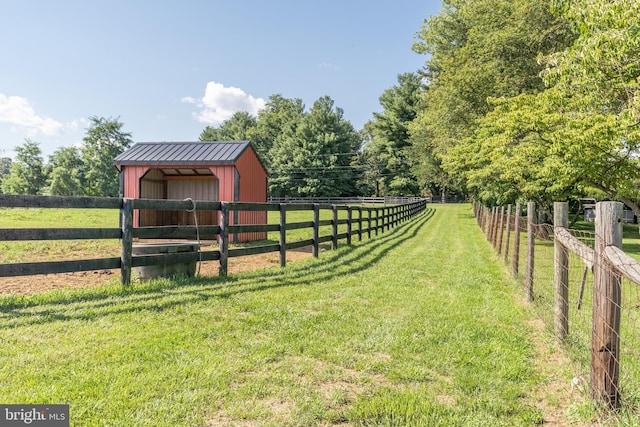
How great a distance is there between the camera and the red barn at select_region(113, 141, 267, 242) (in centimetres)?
1166

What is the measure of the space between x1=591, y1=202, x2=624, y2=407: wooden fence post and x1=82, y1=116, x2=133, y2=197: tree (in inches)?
2229

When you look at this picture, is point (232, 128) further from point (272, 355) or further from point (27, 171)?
point (272, 355)

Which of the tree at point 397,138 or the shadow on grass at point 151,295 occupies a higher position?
the tree at point 397,138

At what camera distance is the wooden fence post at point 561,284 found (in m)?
3.60

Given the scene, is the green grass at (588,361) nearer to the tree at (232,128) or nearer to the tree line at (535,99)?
the tree line at (535,99)

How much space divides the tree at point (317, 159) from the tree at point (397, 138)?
502 centimetres

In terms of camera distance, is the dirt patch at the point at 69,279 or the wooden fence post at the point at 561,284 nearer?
the wooden fence post at the point at 561,284

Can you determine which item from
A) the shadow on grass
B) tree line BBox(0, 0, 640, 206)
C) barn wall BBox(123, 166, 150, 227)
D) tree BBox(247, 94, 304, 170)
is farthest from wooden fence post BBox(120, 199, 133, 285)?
tree BBox(247, 94, 304, 170)

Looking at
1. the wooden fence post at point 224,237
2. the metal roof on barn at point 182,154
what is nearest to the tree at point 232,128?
the metal roof on barn at point 182,154

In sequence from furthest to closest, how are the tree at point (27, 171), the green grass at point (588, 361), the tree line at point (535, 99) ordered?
the tree at point (27, 171) → the tree line at point (535, 99) → the green grass at point (588, 361)

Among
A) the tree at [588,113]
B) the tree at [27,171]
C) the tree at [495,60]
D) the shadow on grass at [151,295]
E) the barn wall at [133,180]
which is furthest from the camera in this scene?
the tree at [27,171]

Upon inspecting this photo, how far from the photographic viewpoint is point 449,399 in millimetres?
2510

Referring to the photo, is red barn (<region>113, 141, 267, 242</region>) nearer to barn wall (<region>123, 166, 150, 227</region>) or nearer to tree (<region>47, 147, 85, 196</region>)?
barn wall (<region>123, 166, 150, 227</region>)

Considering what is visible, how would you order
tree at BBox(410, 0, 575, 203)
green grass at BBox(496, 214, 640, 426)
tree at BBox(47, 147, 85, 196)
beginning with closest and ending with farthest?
1. green grass at BBox(496, 214, 640, 426)
2. tree at BBox(410, 0, 575, 203)
3. tree at BBox(47, 147, 85, 196)
